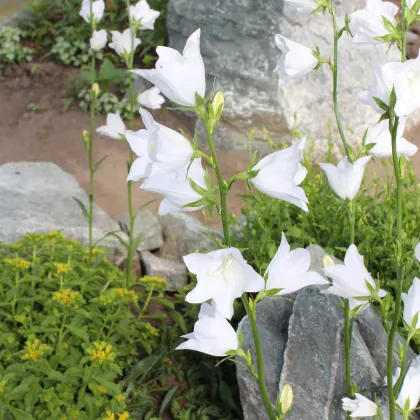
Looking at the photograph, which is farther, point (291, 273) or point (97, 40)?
point (97, 40)

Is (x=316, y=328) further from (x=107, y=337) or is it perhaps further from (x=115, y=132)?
(x=115, y=132)

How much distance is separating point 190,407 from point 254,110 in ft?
9.68

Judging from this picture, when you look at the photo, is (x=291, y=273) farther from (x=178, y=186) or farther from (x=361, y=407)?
(x=361, y=407)

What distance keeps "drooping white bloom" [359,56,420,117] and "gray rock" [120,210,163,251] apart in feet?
9.10

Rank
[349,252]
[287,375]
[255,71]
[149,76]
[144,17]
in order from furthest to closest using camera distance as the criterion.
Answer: [255,71], [144,17], [287,375], [349,252], [149,76]

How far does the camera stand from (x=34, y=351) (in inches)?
110

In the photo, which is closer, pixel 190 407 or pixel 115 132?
pixel 190 407

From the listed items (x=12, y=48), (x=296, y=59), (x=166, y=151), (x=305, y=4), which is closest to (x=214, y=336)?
(x=166, y=151)

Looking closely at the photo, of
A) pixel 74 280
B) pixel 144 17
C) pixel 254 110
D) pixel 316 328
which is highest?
pixel 144 17

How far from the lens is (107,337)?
10.1ft

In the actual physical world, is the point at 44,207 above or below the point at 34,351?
below

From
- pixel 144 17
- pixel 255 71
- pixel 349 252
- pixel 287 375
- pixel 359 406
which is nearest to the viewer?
pixel 349 252

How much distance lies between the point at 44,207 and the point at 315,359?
2.37 m

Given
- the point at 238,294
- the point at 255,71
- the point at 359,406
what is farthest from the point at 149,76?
the point at 255,71
